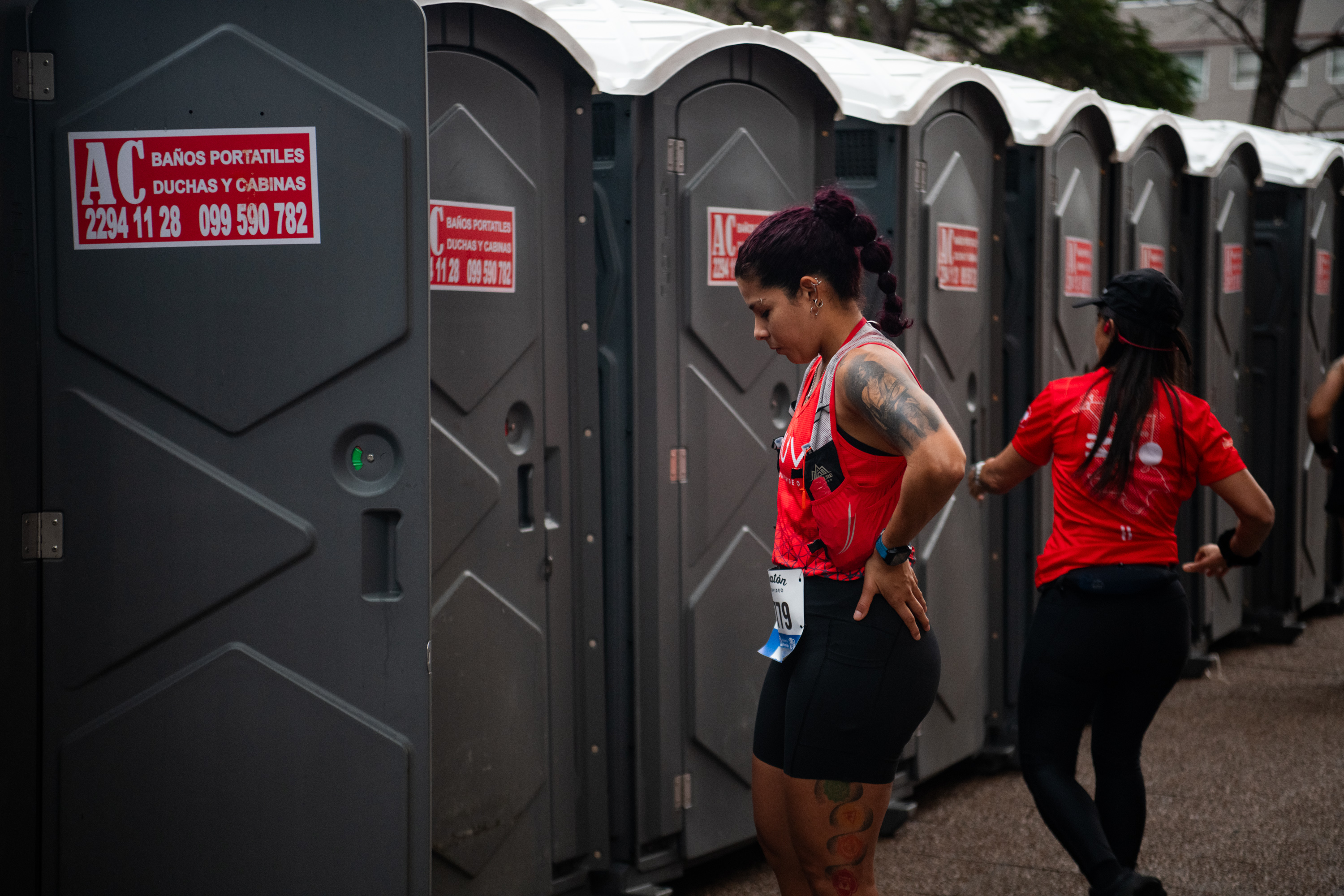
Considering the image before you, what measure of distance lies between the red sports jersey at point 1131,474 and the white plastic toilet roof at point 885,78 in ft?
4.78

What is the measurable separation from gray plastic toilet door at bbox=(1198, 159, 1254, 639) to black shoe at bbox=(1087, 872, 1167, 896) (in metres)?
4.43

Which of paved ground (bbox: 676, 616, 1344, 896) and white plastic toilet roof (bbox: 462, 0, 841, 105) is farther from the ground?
white plastic toilet roof (bbox: 462, 0, 841, 105)

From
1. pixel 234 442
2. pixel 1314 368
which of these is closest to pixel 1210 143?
pixel 1314 368

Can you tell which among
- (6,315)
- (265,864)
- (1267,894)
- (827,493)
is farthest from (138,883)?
(1267,894)

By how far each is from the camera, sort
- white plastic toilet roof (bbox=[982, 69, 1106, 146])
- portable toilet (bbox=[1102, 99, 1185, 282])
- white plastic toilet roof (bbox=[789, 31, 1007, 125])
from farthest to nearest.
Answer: portable toilet (bbox=[1102, 99, 1185, 282]), white plastic toilet roof (bbox=[982, 69, 1106, 146]), white plastic toilet roof (bbox=[789, 31, 1007, 125])

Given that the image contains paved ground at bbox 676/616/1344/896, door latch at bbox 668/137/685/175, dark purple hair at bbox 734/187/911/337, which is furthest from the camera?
paved ground at bbox 676/616/1344/896

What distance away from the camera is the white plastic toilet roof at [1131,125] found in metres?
6.50

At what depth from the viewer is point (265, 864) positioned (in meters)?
3.16

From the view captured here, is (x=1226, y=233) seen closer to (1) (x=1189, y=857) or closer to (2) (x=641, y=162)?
(1) (x=1189, y=857)

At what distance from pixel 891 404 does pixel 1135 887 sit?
1.72m

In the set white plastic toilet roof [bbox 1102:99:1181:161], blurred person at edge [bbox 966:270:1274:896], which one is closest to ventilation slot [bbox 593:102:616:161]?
blurred person at edge [bbox 966:270:1274:896]

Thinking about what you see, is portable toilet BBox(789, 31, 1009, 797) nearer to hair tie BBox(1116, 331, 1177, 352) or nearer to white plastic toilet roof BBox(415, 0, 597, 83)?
white plastic toilet roof BBox(415, 0, 597, 83)

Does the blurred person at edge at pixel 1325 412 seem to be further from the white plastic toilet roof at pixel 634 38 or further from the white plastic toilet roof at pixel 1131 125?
the white plastic toilet roof at pixel 634 38

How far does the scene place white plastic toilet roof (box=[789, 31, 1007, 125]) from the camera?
504 cm
